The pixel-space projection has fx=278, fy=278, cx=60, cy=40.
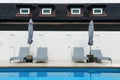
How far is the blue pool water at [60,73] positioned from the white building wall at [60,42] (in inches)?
204

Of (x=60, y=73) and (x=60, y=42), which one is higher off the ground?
(x=60, y=42)

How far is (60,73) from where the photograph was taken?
13.2 m

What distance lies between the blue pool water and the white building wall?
517cm

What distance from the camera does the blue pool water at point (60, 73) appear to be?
503 inches

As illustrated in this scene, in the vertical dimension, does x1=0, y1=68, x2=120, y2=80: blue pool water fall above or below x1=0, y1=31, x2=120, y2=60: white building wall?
below

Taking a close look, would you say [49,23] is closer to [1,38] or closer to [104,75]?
[1,38]

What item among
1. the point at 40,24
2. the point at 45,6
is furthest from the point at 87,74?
the point at 45,6

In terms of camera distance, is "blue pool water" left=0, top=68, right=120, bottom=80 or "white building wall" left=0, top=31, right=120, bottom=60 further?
"white building wall" left=0, top=31, right=120, bottom=60

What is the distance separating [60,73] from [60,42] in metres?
5.49

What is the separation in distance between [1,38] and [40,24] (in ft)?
9.15

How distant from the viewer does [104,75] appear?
13.0 meters

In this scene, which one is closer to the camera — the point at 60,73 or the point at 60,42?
the point at 60,73

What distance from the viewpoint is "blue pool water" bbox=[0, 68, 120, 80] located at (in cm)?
1277

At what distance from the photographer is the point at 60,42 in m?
18.5
